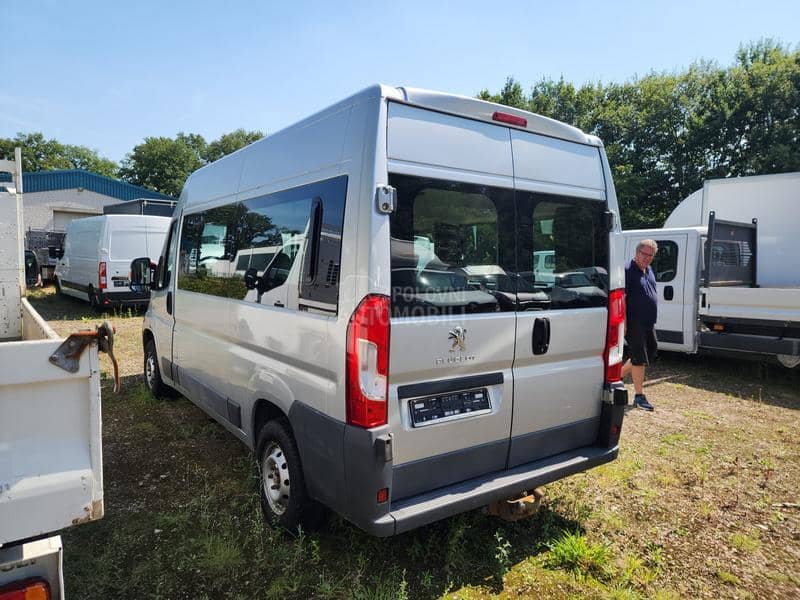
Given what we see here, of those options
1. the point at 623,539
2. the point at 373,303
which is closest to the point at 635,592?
the point at 623,539

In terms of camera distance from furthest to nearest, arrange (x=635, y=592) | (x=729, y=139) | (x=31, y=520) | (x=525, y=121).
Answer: (x=729, y=139), (x=525, y=121), (x=635, y=592), (x=31, y=520)

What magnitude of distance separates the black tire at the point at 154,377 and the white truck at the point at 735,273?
22.8ft

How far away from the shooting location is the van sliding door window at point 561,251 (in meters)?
2.94

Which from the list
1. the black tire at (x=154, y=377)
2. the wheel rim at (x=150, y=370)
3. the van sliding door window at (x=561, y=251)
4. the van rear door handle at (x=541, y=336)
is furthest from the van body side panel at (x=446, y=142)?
the wheel rim at (x=150, y=370)

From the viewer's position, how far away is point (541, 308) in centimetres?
297

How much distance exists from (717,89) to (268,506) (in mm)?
30203

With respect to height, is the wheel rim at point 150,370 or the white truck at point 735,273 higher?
the white truck at point 735,273

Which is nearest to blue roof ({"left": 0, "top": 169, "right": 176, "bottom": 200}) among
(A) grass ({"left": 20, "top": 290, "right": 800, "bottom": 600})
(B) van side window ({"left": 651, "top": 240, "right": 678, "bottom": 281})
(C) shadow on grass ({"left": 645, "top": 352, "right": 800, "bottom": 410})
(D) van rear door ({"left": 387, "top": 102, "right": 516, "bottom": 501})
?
(B) van side window ({"left": 651, "top": 240, "right": 678, "bottom": 281})

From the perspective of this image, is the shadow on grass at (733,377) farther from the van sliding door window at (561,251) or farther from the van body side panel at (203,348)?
the van body side panel at (203,348)

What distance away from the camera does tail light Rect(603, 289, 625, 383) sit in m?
3.32

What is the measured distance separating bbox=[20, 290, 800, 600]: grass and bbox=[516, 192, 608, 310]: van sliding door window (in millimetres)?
1500

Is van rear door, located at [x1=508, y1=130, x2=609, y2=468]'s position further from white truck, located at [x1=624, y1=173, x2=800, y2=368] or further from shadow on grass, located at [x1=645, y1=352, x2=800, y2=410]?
white truck, located at [x1=624, y1=173, x2=800, y2=368]

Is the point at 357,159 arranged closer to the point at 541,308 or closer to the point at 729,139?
the point at 541,308

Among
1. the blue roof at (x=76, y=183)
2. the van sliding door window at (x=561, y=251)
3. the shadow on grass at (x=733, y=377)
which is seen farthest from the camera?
the blue roof at (x=76, y=183)
